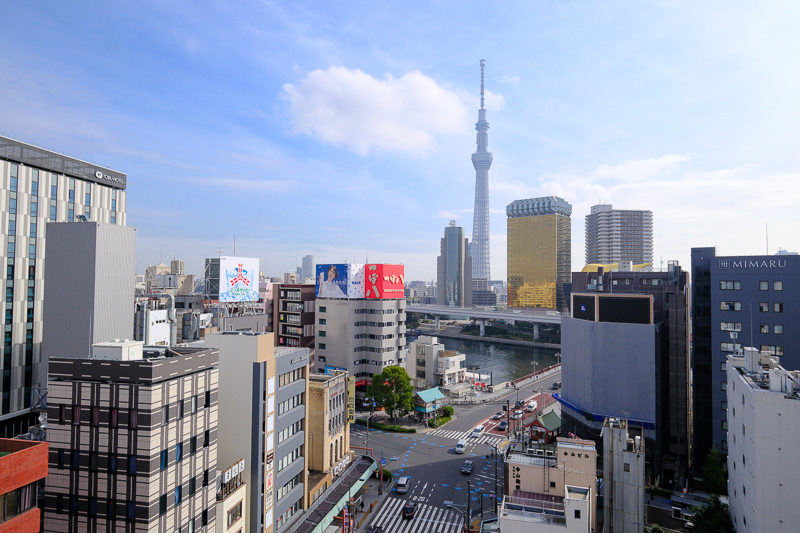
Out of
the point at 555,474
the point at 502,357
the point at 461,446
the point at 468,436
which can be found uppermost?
the point at 555,474

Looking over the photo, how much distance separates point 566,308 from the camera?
171m

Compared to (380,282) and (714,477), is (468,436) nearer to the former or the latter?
(714,477)

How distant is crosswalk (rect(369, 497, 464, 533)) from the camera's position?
33.3 m

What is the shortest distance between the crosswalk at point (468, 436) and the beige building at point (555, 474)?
21.8 metres

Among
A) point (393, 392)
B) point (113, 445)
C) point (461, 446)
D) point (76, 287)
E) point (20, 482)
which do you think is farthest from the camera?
point (393, 392)

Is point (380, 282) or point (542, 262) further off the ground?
point (542, 262)

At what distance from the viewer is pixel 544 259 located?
627ft

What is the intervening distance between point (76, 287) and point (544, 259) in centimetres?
17856

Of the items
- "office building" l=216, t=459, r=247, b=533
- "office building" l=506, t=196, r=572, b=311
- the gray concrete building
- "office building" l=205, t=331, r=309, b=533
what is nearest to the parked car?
"office building" l=205, t=331, r=309, b=533

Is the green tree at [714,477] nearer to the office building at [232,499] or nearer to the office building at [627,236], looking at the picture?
the office building at [232,499]

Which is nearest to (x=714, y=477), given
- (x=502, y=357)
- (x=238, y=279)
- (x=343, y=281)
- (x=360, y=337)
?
(x=360, y=337)

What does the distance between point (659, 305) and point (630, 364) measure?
28.0 feet

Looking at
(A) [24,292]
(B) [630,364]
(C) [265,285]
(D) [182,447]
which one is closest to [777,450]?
(B) [630,364]

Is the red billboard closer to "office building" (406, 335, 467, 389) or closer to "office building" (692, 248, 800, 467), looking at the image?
"office building" (406, 335, 467, 389)
